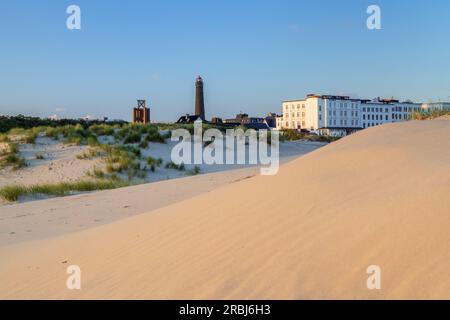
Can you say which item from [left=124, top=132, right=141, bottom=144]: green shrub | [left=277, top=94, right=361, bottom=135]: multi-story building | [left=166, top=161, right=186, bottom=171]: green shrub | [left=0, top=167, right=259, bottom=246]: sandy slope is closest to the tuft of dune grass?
[left=0, top=167, right=259, bottom=246]: sandy slope

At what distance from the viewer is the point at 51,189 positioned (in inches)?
553

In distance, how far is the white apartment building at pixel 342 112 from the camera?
252 ft

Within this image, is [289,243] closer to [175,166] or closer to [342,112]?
[175,166]

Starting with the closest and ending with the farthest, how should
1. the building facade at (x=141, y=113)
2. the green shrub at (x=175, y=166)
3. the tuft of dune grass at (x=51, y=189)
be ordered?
the tuft of dune grass at (x=51, y=189)
the green shrub at (x=175, y=166)
the building facade at (x=141, y=113)

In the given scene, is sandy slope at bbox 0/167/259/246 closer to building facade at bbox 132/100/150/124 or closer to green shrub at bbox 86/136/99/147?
green shrub at bbox 86/136/99/147

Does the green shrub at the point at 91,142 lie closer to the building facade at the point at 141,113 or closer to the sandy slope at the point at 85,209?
the sandy slope at the point at 85,209

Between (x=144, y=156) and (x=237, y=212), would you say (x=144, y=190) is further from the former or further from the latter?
(x=144, y=156)

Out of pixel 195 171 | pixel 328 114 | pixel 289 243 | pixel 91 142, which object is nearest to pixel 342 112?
pixel 328 114

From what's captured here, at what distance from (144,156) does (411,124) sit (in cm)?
1511

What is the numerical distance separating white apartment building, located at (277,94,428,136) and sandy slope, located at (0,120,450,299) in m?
70.2

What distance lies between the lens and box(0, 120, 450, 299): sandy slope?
320cm

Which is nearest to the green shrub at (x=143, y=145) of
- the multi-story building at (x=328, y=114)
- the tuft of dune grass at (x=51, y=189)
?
the tuft of dune grass at (x=51, y=189)

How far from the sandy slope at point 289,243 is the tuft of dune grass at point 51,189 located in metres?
6.89
